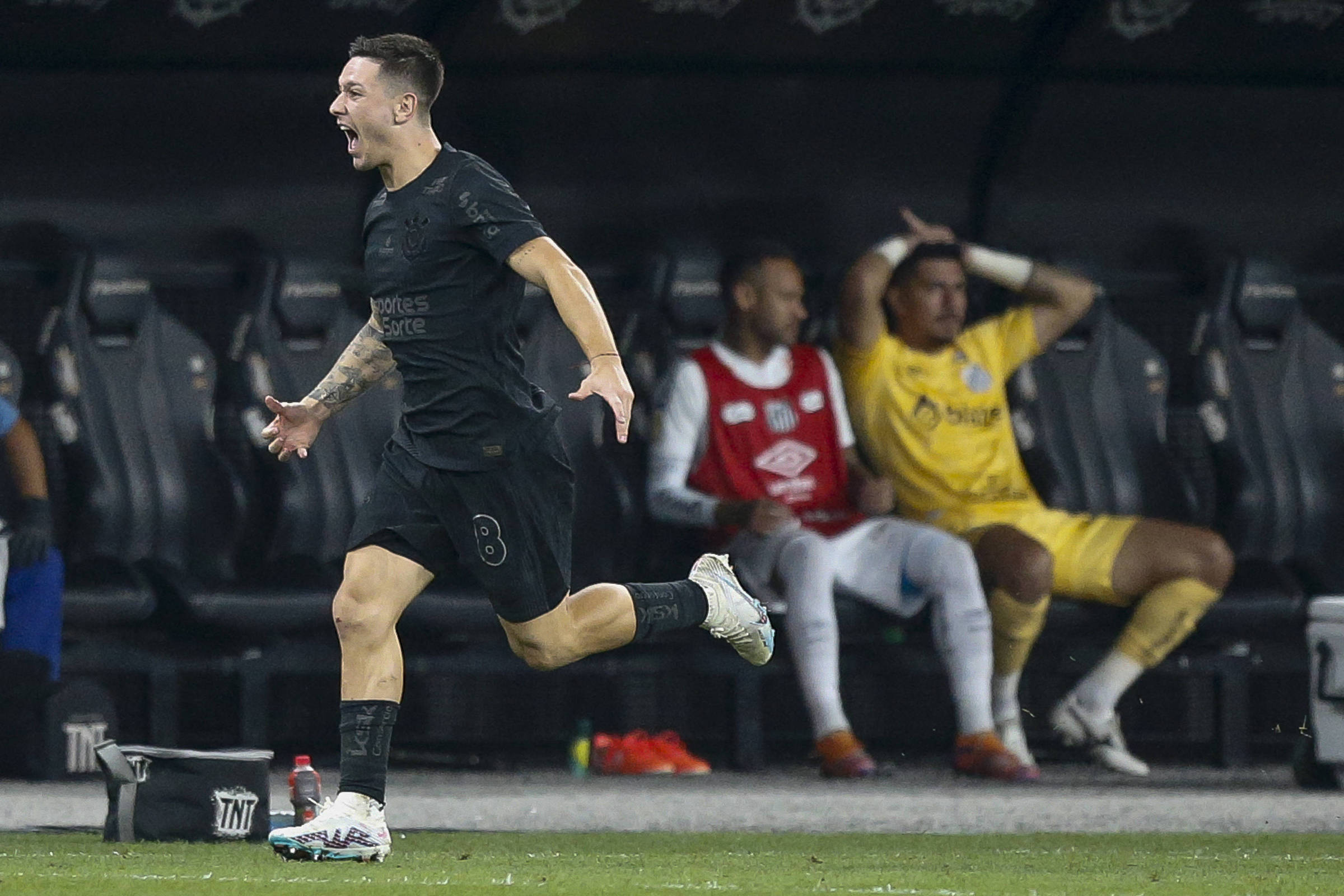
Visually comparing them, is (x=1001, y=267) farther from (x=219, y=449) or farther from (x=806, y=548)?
(x=219, y=449)

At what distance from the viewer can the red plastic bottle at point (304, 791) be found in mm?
5930

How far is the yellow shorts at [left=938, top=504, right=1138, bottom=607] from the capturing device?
8.19 metres

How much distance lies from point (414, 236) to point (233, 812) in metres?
1.44

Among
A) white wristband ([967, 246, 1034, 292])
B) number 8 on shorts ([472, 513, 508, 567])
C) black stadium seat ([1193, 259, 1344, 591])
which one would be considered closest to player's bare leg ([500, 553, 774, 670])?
number 8 on shorts ([472, 513, 508, 567])

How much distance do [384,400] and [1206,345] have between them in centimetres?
267

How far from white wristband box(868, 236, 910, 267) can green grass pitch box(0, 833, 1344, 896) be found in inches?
99.9

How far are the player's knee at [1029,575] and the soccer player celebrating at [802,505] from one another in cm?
11

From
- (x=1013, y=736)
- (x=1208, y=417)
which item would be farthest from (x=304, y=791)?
(x=1208, y=417)

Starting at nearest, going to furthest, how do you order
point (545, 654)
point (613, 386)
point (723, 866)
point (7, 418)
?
point (613, 386) → point (723, 866) → point (545, 654) → point (7, 418)

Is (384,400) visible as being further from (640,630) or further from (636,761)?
(640,630)

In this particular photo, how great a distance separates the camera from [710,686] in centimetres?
869

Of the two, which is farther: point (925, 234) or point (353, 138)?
point (925, 234)

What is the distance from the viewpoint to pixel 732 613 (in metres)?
5.80

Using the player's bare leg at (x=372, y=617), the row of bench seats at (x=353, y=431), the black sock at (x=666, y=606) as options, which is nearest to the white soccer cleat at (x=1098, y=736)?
the row of bench seats at (x=353, y=431)
